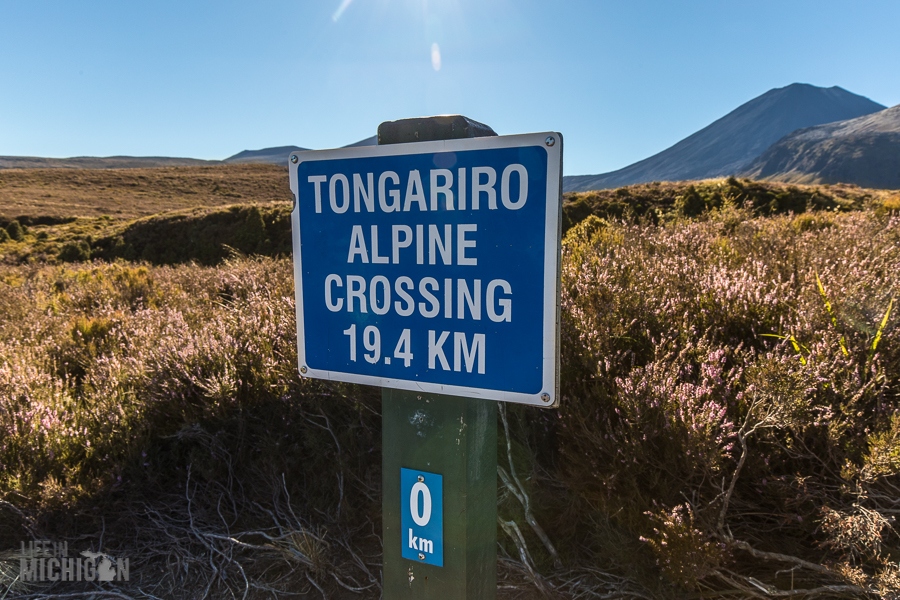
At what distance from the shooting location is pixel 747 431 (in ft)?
6.06

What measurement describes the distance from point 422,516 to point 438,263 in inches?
25.8

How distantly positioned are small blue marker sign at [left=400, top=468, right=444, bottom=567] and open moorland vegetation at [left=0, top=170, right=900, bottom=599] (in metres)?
0.86

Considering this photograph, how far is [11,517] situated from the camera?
8.18 ft

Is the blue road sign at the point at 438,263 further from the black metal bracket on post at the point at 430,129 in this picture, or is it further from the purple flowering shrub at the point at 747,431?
the purple flowering shrub at the point at 747,431

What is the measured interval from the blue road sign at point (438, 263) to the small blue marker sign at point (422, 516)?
9.7 inches

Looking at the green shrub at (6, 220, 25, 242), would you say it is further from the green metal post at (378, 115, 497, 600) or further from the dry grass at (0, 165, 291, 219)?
the green metal post at (378, 115, 497, 600)

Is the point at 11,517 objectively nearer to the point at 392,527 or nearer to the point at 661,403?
the point at 392,527

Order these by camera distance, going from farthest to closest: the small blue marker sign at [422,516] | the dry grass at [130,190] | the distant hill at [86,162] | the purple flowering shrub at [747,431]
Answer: the distant hill at [86,162] → the dry grass at [130,190] → the purple flowering shrub at [747,431] → the small blue marker sign at [422,516]

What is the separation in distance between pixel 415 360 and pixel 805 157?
250 m

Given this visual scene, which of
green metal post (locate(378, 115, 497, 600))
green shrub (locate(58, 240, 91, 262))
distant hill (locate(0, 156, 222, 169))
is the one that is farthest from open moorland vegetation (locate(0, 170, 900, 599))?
distant hill (locate(0, 156, 222, 169))

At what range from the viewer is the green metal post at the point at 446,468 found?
1.21 metres

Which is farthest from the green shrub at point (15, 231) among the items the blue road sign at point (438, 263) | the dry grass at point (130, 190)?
the blue road sign at point (438, 263)

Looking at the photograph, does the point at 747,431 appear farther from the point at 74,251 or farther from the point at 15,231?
the point at 15,231

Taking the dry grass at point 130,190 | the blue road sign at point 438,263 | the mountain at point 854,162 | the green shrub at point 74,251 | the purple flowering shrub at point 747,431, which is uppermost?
the mountain at point 854,162
